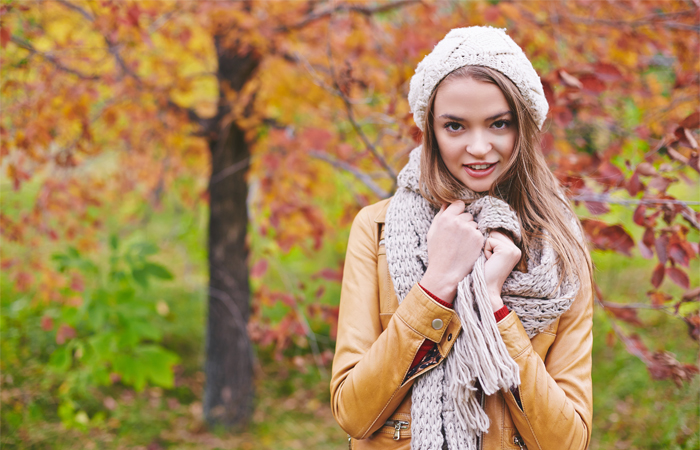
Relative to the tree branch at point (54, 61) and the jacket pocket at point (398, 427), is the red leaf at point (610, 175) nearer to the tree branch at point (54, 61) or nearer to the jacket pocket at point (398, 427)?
the jacket pocket at point (398, 427)

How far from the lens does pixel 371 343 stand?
1.37 metres

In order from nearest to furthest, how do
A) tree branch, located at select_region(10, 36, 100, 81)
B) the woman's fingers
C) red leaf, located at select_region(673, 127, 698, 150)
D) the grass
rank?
the woman's fingers < red leaf, located at select_region(673, 127, 698, 150) < tree branch, located at select_region(10, 36, 100, 81) < the grass

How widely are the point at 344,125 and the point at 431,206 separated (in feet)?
10.6

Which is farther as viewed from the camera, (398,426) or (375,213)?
(375,213)

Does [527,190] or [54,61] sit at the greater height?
[54,61]

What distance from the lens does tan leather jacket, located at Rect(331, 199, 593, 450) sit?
121cm

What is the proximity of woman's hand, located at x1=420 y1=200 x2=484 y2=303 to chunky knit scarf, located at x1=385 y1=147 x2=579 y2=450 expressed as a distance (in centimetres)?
2

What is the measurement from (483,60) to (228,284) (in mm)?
3226

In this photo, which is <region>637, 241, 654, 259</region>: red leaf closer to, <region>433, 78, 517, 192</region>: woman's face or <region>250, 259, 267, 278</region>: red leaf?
<region>433, 78, 517, 192</region>: woman's face

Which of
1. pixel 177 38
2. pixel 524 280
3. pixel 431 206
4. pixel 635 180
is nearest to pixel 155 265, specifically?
pixel 177 38

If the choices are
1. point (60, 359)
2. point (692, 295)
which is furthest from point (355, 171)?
point (60, 359)

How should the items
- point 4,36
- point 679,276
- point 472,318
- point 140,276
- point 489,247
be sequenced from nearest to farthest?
point 472,318 < point 489,247 < point 679,276 < point 4,36 < point 140,276

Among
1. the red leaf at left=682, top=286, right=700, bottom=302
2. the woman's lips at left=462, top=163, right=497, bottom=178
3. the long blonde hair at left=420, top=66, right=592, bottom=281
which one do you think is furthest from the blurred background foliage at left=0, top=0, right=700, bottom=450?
the woman's lips at left=462, top=163, right=497, bottom=178

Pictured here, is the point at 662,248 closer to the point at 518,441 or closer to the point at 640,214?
the point at 640,214
